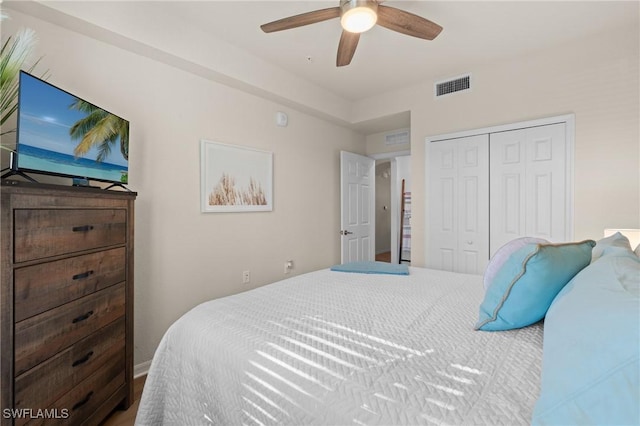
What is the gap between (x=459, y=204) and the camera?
3.20 m

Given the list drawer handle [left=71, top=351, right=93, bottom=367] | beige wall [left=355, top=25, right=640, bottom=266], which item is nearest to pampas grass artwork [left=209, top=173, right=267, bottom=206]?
drawer handle [left=71, top=351, right=93, bottom=367]

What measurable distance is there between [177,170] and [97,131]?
75cm

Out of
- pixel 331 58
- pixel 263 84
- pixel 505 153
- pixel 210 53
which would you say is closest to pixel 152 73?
pixel 210 53

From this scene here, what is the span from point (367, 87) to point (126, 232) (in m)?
2.95

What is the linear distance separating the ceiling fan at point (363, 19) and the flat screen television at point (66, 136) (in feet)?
3.90

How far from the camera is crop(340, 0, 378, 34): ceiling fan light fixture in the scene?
5.56 ft

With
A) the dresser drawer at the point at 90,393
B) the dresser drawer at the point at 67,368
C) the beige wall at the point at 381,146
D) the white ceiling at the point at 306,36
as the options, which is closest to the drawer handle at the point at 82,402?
the dresser drawer at the point at 90,393

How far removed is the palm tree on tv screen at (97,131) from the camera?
5.24ft

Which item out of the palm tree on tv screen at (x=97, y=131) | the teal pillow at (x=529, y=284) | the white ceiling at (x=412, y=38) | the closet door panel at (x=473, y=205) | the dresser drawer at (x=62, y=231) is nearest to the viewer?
the teal pillow at (x=529, y=284)

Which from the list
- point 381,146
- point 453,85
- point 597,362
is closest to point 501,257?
point 597,362

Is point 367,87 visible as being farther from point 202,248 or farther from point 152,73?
point 202,248

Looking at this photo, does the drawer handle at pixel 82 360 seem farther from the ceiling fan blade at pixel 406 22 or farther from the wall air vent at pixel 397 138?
the wall air vent at pixel 397 138

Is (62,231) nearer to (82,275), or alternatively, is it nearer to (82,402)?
(82,275)

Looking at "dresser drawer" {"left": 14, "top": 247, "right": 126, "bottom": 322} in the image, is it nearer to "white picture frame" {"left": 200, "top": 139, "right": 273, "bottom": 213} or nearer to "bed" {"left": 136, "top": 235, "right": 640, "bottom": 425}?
"bed" {"left": 136, "top": 235, "right": 640, "bottom": 425}
